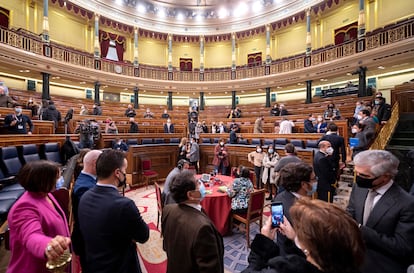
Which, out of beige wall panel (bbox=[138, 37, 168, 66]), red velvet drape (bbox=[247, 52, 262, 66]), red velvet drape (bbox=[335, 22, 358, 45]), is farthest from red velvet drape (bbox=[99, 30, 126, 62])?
red velvet drape (bbox=[335, 22, 358, 45])

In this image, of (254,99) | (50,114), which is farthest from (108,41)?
(254,99)

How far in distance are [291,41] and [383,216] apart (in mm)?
14648

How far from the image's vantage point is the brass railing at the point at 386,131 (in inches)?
174

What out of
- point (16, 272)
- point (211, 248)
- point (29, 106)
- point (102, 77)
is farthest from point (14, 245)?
point (102, 77)

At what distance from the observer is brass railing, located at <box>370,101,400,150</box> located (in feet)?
14.5

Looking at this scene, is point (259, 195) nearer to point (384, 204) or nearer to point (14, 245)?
point (384, 204)

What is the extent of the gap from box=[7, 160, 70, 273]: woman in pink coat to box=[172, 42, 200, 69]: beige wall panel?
52.0ft

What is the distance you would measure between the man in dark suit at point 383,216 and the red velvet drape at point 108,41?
592 inches

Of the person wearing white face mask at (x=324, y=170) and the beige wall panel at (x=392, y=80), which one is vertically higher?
the beige wall panel at (x=392, y=80)

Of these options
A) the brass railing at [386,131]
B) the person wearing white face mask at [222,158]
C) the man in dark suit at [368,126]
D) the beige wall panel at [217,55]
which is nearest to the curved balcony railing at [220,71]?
the beige wall panel at [217,55]

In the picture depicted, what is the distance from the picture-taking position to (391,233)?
1197 mm

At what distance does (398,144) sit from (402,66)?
22.9 feet

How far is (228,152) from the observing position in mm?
Result: 6984

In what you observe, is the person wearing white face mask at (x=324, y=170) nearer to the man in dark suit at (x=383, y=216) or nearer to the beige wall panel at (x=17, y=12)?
the man in dark suit at (x=383, y=216)
